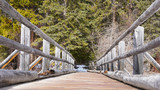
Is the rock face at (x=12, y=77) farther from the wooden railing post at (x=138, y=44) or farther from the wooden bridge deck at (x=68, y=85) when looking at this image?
the wooden railing post at (x=138, y=44)

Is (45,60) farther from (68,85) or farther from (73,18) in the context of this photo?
(73,18)

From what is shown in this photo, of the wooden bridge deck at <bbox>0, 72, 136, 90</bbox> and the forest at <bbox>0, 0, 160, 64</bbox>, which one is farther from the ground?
the forest at <bbox>0, 0, 160, 64</bbox>

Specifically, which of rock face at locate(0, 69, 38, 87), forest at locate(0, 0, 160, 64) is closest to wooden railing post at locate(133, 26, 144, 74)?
rock face at locate(0, 69, 38, 87)

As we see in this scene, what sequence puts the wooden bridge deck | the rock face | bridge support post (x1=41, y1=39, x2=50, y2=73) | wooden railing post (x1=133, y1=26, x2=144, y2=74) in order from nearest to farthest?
the rock face
the wooden bridge deck
wooden railing post (x1=133, y1=26, x2=144, y2=74)
bridge support post (x1=41, y1=39, x2=50, y2=73)

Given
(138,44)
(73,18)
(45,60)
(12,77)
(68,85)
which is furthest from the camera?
(73,18)

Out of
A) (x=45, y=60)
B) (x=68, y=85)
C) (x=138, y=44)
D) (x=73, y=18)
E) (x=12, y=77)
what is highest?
(x=73, y=18)

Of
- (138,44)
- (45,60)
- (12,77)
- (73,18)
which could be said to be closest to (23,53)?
(12,77)

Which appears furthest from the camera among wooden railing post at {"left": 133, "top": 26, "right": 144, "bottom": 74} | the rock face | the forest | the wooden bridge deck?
the forest

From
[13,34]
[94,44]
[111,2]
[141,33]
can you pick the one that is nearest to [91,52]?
[94,44]

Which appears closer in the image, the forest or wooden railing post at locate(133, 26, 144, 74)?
wooden railing post at locate(133, 26, 144, 74)

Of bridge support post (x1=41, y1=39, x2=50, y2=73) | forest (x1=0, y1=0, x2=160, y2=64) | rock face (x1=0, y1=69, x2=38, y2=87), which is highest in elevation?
forest (x1=0, y1=0, x2=160, y2=64)

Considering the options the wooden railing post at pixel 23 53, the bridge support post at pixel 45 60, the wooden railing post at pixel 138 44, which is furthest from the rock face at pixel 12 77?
the wooden railing post at pixel 138 44

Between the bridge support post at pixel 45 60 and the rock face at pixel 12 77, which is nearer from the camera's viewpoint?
the rock face at pixel 12 77

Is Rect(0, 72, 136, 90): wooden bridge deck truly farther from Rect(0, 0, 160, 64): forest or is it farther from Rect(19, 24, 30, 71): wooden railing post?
Rect(0, 0, 160, 64): forest
